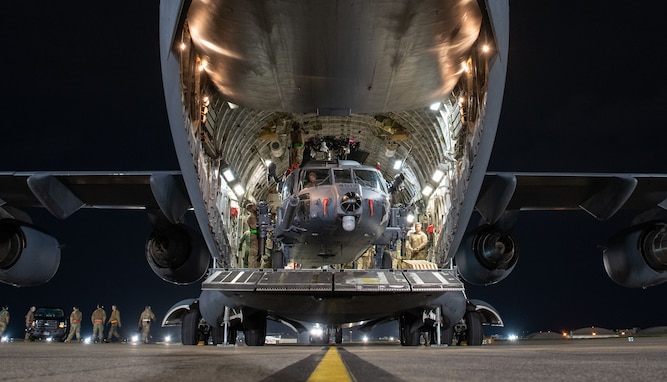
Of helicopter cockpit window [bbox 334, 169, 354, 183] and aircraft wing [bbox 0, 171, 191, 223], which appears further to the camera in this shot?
helicopter cockpit window [bbox 334, 169, 354, 183]

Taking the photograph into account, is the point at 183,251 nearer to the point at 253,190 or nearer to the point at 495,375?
the point at 253,190

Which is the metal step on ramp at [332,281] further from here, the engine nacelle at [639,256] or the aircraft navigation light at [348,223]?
the engine nacelle at [639,256]

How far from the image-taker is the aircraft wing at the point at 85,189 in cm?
904

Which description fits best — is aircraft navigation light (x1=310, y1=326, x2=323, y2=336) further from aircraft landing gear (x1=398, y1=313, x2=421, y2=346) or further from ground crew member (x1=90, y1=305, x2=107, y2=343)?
ground crew member (x1=90, y1=305, x2=107, y2=343)

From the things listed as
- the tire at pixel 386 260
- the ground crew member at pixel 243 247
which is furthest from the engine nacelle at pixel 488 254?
the ground crew member at pixel 243 247

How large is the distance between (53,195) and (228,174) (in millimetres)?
4838

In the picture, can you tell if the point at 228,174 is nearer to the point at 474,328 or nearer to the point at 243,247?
the point at 243,247

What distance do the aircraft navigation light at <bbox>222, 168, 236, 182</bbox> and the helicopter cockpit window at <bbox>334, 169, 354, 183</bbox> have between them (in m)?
3.34

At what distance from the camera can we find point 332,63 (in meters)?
8.45

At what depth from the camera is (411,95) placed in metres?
10.0

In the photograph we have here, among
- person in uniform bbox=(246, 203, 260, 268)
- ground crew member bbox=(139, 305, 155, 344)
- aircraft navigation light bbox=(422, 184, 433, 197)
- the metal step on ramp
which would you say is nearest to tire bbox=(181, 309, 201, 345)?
the metal step on ramp

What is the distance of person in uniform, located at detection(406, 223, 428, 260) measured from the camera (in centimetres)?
1424

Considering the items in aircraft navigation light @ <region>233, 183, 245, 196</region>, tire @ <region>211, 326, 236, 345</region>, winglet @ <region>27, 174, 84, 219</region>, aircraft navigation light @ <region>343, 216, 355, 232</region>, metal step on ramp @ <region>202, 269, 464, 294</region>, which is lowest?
tire @ <region>211, 326, 236, 345</region>

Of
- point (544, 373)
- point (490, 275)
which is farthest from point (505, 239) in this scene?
point (544, 373)
